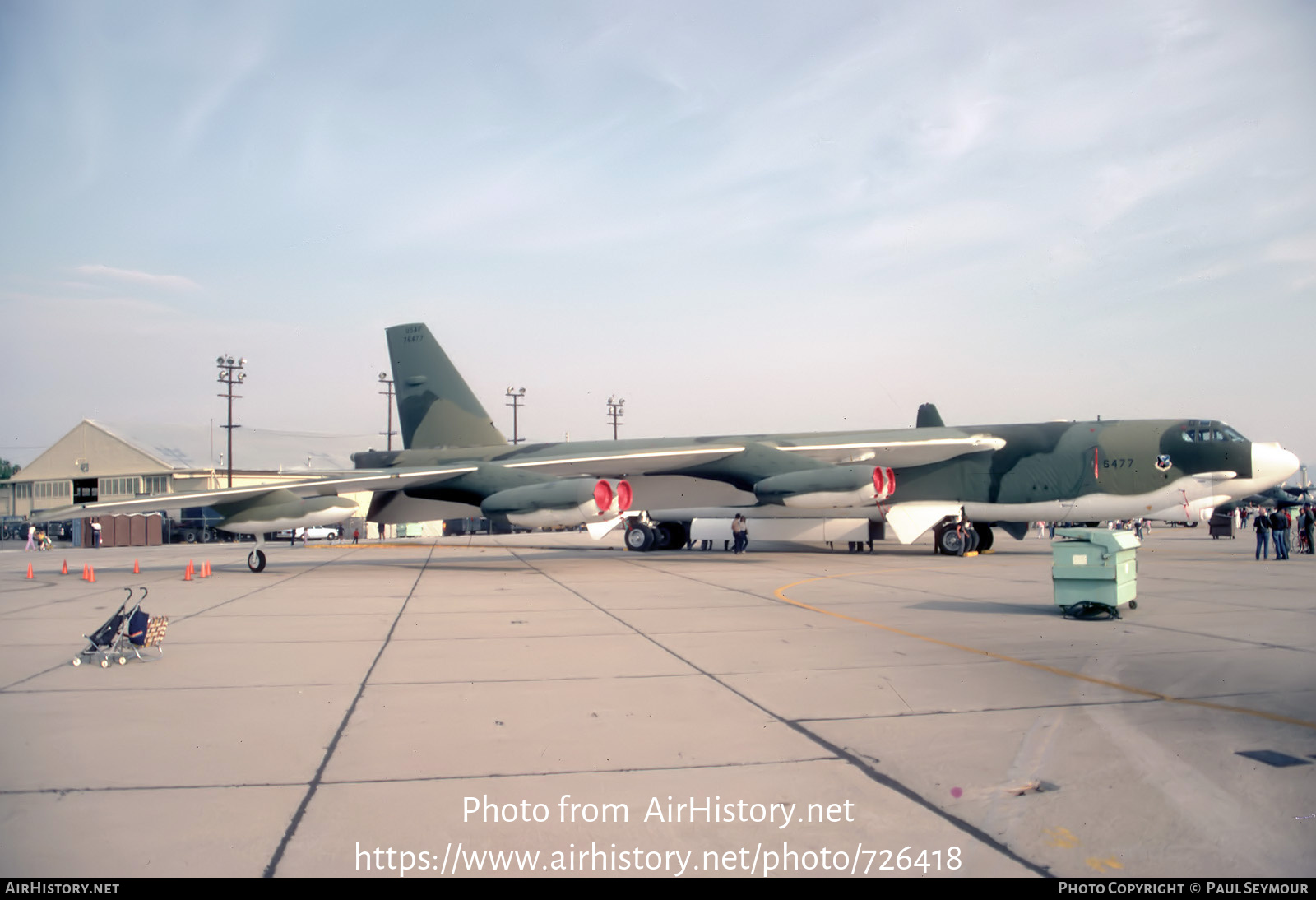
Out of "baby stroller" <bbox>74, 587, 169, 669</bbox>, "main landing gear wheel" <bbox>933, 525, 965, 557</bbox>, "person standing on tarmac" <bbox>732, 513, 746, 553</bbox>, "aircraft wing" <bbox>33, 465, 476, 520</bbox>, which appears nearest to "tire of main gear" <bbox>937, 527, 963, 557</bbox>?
"main landing gear wheel" <bbox>933, 525, 965, 557</bbox>

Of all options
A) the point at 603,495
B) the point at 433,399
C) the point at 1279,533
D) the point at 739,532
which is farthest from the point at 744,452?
the point at 1279,533

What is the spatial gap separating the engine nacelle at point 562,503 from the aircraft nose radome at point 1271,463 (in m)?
12.8

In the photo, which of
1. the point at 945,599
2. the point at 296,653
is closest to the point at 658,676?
the point at 296,653

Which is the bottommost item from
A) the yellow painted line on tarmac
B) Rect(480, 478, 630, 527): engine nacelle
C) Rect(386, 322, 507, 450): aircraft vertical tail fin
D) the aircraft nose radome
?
the yellow painted line on tarmac

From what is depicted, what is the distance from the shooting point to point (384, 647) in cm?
816

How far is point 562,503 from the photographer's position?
16.4 m

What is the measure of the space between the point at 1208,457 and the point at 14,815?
66.7 ft

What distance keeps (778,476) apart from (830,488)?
1825 millimetres

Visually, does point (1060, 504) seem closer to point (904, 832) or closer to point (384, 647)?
point (384, 647)

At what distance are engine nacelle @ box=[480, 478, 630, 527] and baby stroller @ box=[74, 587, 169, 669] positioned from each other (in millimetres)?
9112

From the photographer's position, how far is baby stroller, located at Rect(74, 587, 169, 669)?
23.7 feet

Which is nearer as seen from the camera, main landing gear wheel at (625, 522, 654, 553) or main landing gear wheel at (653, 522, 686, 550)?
main landing gear wheel at (625, 522, 654, 553)

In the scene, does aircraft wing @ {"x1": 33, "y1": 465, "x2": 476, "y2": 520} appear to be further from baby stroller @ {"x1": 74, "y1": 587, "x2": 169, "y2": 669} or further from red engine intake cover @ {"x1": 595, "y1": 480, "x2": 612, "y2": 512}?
baby stroller @ {"x1": 74, "y1": 587, "x2": 169, "y2": 669}

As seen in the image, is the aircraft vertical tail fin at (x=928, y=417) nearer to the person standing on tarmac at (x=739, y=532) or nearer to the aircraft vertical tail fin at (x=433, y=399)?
the person standing on tarmac at (x=739, y=532)
